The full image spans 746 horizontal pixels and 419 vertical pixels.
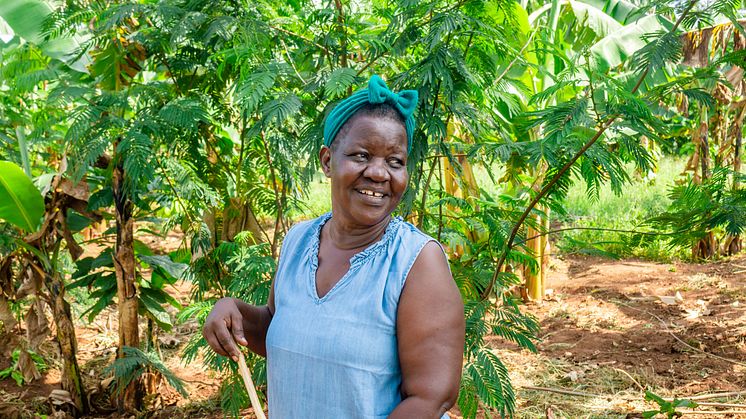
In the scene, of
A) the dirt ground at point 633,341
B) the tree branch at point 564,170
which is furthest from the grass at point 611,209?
the tree branch at point 564,170

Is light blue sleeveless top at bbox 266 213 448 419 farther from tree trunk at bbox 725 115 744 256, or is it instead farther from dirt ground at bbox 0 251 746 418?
tree trunk at bbox 725 115 744 256

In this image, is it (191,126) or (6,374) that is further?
(6,374)

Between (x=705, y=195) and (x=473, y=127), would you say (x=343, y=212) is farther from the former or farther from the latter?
(x=705, y=195)

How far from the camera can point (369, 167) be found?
1.45 m

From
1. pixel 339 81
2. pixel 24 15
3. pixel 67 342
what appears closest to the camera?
pixel 339 81

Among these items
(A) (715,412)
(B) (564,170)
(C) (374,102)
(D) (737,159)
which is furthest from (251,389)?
(D) (737,159)

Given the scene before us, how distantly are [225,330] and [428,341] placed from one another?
1.60 ft

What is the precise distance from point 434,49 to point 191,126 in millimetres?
992

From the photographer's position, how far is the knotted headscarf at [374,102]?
141 cm

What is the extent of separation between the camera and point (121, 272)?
3.62m

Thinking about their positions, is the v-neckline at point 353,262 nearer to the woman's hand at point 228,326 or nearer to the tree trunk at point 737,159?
the woman's hand at point 228,326

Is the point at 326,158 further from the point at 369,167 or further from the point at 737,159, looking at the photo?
the point at 737,159

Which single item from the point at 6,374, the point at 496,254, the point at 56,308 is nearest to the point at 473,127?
the point at 496,254

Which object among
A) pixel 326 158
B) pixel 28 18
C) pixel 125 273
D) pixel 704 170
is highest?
pixel 28 18
